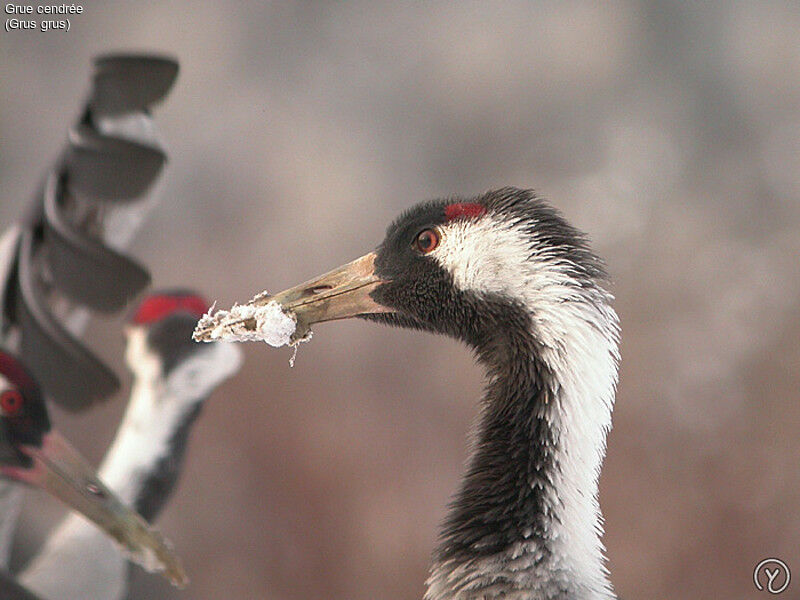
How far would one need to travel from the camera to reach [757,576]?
1.55 metres

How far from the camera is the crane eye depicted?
2.79ft

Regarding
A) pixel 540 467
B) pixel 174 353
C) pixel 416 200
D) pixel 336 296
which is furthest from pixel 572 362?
pixel 174 353

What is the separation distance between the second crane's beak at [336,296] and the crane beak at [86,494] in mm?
781

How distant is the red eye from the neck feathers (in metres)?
1.01

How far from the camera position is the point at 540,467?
75 cm

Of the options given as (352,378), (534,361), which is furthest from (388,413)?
(534,361)

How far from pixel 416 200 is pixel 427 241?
868 millimetres

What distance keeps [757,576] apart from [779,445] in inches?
10.0

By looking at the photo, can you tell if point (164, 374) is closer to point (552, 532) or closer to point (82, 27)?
point (82, 27)

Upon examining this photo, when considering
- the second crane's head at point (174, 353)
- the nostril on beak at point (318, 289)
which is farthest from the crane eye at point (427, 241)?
the second crane's head at point (174, 353)

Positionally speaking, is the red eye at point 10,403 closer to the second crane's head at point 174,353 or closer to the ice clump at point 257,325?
the second crane's head at point 174,353

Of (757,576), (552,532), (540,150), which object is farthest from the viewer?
(540,150)

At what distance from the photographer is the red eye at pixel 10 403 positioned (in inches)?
58.2

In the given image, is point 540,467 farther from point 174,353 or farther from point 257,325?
point 174,353
